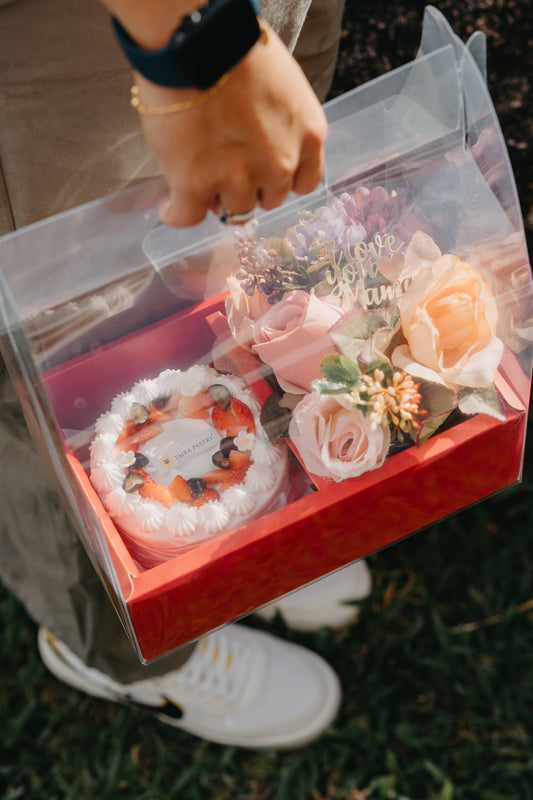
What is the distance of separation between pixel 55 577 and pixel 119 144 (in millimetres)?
813

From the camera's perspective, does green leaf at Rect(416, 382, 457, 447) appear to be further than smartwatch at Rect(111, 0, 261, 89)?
Yes

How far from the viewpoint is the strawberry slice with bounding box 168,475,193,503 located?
0.86 meters

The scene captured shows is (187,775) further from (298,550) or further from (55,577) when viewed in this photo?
(298,550)

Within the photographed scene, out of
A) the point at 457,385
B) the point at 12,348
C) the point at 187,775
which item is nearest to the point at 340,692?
the point at 187,775

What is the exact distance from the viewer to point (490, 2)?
4.53 feet

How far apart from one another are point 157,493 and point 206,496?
0.06m

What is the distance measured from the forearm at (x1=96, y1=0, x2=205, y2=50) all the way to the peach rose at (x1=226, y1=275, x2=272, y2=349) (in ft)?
1.14

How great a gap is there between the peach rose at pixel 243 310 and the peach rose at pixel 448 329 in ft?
0.57

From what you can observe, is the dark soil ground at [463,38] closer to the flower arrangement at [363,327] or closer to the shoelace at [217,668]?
the flower arrangement at [363,327]

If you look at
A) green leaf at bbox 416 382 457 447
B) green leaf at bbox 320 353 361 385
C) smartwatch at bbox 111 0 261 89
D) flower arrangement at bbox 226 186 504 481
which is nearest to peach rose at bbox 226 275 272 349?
flower arrangement at bbox 226 186 504 481

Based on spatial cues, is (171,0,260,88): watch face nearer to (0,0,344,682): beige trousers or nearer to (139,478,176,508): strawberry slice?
(0,0,344,682): beige trousers

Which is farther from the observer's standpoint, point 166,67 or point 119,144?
point 119,144

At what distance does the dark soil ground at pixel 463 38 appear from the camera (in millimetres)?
1383

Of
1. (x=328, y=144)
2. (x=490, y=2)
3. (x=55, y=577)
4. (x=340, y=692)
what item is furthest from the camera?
(x=340, y=692)
